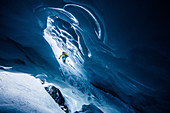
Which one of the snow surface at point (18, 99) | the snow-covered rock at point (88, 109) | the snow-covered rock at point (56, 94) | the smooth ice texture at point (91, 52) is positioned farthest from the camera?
the snow-covered rock at point (56, 94)

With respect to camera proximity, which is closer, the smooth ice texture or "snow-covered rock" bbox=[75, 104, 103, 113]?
the smooth ice texture

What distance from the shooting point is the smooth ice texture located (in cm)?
188

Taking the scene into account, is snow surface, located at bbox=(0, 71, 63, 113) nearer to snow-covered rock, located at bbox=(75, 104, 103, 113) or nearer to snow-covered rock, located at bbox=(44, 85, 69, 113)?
snow-covered rock, located at bbox=(75, 104, 103, 113)

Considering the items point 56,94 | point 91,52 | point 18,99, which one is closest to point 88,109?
point 56,94

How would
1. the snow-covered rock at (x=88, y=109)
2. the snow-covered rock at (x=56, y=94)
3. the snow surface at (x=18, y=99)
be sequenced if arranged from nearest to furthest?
the snow surface at (x=18, y=99) → the snow-covered rock at (x=88, y=109) → the snow-covered rock at (x=56, y=94)

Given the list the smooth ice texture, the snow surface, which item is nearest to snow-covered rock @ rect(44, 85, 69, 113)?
the smooth ice texture

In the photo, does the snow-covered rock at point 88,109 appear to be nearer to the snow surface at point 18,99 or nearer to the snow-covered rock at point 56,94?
the snow-covered rock at point 56,94

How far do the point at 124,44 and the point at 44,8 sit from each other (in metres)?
3.05

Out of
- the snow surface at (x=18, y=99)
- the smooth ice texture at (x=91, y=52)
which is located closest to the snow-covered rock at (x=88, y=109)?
the smooth ice texture at (x=91, y=52)

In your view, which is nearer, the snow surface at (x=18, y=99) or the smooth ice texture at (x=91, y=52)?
the snow surface at (x=18, y=99)

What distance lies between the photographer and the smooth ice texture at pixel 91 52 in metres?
1.88

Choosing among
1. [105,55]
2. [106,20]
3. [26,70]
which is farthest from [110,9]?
[26,70]

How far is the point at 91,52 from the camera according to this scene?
3.60 metres

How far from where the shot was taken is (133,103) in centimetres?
461
